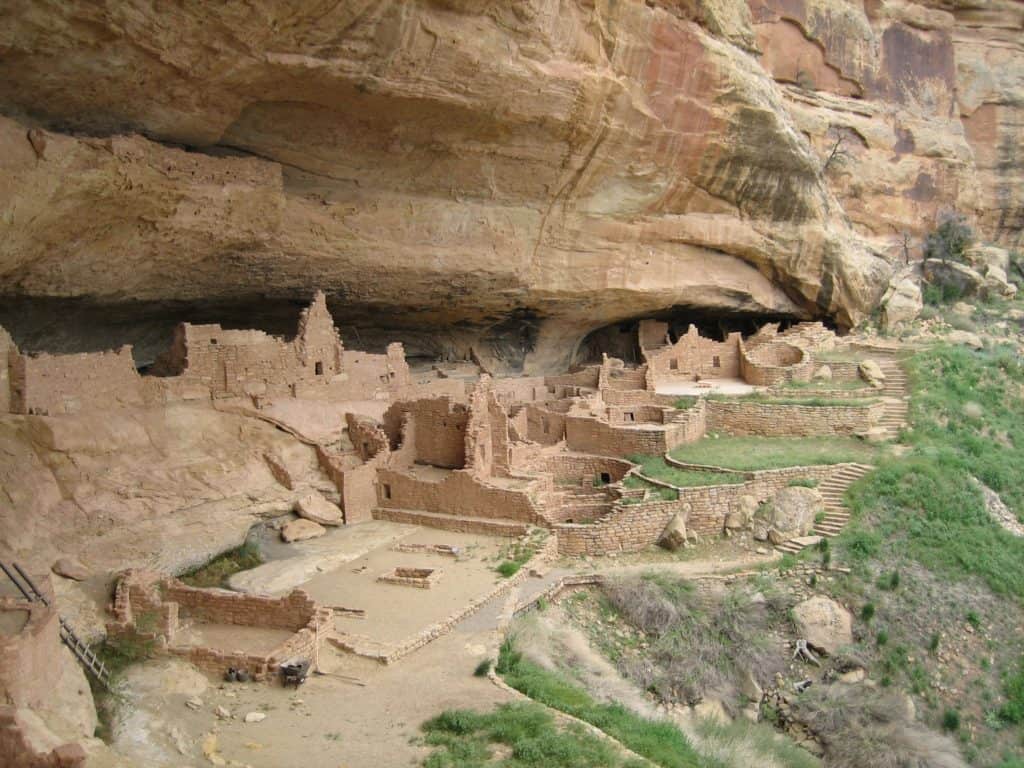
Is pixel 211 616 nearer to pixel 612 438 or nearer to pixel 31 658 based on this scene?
pixel 31 658

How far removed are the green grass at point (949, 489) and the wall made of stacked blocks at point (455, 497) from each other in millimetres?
5523

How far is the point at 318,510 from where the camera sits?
15.7 m

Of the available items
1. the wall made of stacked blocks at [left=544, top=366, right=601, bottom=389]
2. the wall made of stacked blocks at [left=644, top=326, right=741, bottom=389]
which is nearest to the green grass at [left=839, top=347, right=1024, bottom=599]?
the wall made of stacked blocks at [left=644, top=326, right=741, bottom=389]

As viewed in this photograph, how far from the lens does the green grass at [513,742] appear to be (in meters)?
8.56

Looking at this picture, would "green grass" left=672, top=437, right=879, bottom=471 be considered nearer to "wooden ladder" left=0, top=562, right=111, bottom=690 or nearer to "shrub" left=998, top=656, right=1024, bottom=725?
"shrub" left=998, top=656, right=1024, bottom=725

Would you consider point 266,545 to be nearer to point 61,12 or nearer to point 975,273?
point 61,12

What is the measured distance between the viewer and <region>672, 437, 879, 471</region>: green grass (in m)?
18.1

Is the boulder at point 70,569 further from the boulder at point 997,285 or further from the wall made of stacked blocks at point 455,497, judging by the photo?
the boulder at point 997,285

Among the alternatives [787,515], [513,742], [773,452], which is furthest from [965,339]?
[513,742]

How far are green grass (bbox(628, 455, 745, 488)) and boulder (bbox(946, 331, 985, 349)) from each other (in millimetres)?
12313

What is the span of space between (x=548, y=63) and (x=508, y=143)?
2036 millimetres

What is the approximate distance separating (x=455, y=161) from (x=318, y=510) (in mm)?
7050

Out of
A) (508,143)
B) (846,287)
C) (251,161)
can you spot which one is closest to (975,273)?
(846,287)

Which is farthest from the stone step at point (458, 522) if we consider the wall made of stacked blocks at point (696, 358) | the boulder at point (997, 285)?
the boulder at point (997, 285)
